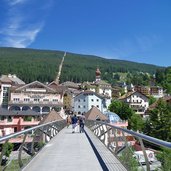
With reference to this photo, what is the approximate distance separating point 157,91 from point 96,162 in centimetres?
16831

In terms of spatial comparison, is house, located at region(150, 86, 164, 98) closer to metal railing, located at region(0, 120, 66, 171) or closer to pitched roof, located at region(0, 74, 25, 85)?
pitched roof, located at region(0, 74, 25, 85)

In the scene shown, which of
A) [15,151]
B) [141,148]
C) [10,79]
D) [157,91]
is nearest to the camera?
[141,148]

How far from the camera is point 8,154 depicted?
617 centimetres

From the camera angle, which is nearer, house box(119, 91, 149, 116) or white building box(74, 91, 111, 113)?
white building box(74, 91, 111, 113)

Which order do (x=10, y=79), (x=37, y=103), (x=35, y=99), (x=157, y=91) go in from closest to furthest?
(x=37, y=103) → (x=35, y=99) → (x=10, y=79) → (x=157, y=91)

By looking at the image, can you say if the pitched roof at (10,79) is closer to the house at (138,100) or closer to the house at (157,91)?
the house at (138,100)

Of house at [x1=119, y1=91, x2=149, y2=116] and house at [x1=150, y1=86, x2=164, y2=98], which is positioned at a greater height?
house at [x1=150, y1=86, x2=164, y2=98]

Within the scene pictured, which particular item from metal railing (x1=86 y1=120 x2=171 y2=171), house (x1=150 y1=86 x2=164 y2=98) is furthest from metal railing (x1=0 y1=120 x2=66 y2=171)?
house (x1=150 y1=86 x2=164 y2=98)

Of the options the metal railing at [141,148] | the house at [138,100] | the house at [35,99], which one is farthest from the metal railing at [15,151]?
the house at [138,100]

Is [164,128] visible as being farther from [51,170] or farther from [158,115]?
[51,170]

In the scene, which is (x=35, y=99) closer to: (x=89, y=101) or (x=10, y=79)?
(x=10, y=79)

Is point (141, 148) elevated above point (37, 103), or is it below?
below

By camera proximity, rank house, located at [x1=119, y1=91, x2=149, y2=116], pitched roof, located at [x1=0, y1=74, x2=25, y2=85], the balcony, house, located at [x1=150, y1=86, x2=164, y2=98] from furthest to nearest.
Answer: house, located at [x1=150, y1=86, x2=164, y2=98]
house, located at [x1=119, y1=91, x2=149, y2=116]
pitched roof, located at [x1=0, y1=74, x2=25, y2=85]
the balcony

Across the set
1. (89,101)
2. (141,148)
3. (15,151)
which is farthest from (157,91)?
(15,151)
